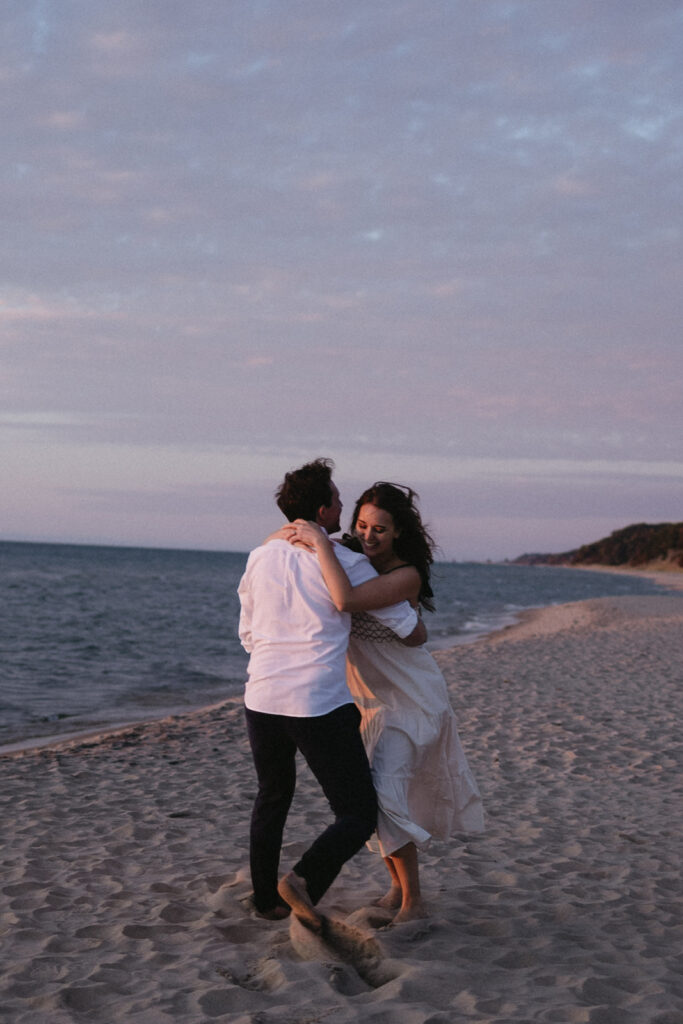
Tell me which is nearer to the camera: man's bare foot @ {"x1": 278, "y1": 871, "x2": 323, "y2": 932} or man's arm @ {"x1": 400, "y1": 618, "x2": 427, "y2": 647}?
man's bare foot @ {"x1": 278, "y1": 871, "x2": 323, "y2": 932}

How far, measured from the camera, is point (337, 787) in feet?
11.5

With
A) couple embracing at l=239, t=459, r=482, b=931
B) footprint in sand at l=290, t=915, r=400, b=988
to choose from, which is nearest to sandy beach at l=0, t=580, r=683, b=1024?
footprint in sand at l=290, t=915, r=400, b=988

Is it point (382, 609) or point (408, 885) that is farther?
point (408, 885)

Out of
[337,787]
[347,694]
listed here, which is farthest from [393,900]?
[347,694]

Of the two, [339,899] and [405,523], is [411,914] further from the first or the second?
[405,523]

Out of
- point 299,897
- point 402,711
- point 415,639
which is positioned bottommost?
point 299,897

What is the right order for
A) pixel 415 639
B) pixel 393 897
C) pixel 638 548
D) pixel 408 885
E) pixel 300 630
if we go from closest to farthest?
pixel 300 630
pixel 415 639
pixel 408 885
pixel 393 897
pixel 638 548

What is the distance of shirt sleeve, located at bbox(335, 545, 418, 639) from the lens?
3506 millimetres

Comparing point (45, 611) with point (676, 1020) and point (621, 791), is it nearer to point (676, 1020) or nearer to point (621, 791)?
point (621, 791)

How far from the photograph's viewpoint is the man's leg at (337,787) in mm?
3436

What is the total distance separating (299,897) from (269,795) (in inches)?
20.3

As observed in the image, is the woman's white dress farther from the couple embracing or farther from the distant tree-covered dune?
the distant tree-covered dune

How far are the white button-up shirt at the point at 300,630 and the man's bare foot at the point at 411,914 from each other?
3.74 feet

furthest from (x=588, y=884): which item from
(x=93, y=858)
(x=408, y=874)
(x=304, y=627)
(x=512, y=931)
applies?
(x=93, y=858)
